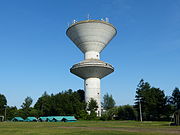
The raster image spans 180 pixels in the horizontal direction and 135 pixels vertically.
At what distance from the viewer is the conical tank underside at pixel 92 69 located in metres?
50.5

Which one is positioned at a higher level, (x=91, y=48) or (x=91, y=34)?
(x=91, y=34)

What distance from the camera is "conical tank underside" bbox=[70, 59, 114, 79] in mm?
50500

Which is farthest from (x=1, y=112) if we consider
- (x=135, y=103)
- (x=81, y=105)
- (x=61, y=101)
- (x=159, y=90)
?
(x=159, y=90)

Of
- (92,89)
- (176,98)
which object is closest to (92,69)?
(92,89)

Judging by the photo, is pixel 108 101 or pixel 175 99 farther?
pixel 108 101

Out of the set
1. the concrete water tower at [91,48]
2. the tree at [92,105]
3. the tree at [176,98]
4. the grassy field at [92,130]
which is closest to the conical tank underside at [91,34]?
the concrete water tower at [91,48]

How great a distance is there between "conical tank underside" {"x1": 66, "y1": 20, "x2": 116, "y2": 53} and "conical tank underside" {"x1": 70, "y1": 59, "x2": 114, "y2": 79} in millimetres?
3547

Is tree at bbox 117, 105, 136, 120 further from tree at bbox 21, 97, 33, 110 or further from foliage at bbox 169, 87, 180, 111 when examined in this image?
tree at bbox 21, 97, 33, 110

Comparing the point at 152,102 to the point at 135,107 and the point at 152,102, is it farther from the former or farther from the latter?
the point at 135,107

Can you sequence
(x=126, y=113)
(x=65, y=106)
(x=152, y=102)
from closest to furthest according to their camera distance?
(x=152, y=102), (x=65, y=106), (x=126, y=113)

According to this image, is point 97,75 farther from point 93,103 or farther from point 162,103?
point 162,103

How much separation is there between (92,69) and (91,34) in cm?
749

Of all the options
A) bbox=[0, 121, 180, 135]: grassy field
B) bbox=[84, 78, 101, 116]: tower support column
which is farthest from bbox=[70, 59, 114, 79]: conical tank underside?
bbox=[0, 121, 180, 135]: grassy field

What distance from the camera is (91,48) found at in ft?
172
